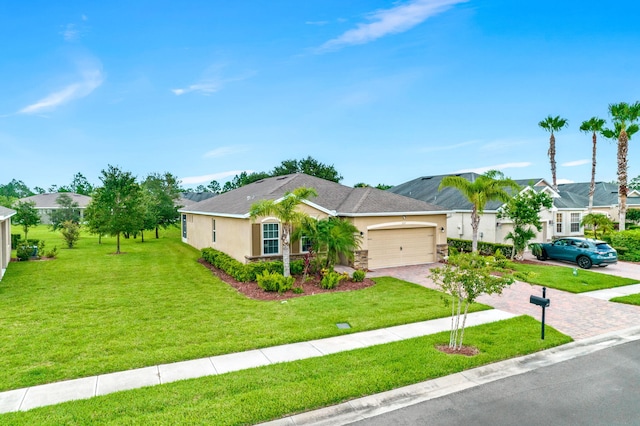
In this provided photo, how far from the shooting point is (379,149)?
3666 cm

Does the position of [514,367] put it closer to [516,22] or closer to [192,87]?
[516,22]

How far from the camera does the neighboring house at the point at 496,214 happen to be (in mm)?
23469

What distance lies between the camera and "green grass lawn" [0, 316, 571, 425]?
5273 millimetres

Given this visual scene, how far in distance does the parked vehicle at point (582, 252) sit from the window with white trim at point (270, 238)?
47.4ft

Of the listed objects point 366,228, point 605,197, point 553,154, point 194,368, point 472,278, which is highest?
point 553,154

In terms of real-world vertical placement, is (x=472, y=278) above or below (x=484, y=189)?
below

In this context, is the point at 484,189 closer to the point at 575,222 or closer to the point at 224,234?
the point at 224,234

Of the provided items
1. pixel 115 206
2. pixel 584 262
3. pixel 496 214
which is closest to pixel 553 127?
pixel 496 214

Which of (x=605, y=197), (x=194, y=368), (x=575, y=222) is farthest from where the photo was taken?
(x=605, y=197)

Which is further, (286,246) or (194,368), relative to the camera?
(286,246)

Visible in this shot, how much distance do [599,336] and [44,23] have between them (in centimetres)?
2472

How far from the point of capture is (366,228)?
18.3m

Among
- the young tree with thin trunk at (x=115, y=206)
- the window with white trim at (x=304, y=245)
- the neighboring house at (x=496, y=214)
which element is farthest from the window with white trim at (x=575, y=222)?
the young tree with thin trunk at (x=115, y=206)

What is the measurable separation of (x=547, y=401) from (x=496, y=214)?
61.0 ft
